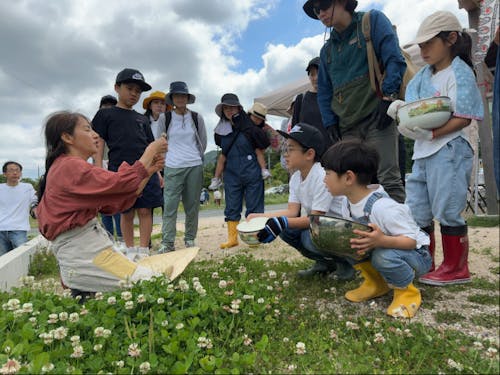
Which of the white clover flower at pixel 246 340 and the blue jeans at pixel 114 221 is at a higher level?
the blue jeans at pixel 114 221

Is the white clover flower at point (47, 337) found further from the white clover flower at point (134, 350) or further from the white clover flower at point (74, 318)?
the white clover flower at point (134, 350)

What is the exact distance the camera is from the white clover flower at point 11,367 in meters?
1.34

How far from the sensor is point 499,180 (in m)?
1.49

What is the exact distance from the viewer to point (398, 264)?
6.57 feet

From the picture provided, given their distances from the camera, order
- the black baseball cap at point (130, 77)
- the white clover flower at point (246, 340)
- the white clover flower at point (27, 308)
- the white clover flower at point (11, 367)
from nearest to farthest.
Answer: the white clover flower at point (11, 367)
the white clover flower at point (246, 340)
the white clover flower at point (27, 308)
the black baseball cap at point (130, 77)

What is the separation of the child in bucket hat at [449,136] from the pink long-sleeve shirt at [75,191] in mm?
1906

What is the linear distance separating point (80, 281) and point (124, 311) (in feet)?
2.12

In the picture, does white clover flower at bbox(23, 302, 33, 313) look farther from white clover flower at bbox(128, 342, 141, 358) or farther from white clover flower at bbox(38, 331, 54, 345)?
white clover flower at bbox(128, 342, 141, 358)

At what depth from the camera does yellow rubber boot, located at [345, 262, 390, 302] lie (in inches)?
90.6

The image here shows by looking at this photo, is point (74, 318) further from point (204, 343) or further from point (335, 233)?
point (335, 233)

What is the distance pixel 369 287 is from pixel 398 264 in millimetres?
381

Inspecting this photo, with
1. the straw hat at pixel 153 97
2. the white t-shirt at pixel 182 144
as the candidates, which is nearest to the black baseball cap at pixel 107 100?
the straw hat at pixel 153 97

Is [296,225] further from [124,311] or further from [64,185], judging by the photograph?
[64,185]

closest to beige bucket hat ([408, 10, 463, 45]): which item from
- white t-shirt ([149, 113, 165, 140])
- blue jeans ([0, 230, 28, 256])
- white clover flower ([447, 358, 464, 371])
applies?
white clover flower ([447, 358, 464, 371])
